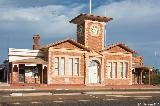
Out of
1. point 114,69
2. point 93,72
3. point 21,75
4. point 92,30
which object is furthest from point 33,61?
point 114,69

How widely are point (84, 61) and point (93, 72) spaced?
2.18 meters

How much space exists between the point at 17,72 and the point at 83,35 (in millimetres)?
9396

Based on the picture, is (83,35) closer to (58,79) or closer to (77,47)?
(77,47)

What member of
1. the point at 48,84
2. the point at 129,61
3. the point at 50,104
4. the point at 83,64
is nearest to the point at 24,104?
the point at 50,104

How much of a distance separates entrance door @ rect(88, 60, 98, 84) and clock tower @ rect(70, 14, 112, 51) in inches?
70.5

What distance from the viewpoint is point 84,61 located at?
1638 inches

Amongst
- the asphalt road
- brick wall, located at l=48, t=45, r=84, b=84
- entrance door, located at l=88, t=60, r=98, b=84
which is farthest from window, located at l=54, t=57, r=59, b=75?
the asphalt road

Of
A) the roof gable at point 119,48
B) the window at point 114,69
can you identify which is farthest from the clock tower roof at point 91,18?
the window at point 114,69

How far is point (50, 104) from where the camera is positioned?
55.1 ft

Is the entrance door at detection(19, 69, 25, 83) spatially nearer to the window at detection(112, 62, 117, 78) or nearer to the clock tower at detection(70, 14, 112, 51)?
the clock tower at detection(70, 14, 112, 51)

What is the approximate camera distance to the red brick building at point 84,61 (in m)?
39.5

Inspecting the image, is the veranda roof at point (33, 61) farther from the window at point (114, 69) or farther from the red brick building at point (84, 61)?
the window at point (114, 69)

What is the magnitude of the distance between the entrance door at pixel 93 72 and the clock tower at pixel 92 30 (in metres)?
1.79

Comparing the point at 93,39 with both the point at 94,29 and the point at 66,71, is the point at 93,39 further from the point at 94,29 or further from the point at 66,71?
the point at 66,71
